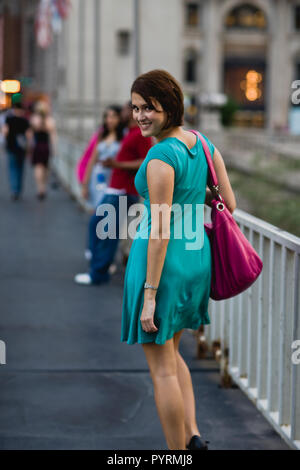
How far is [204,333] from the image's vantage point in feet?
21.9

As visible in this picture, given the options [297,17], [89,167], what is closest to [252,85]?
[297,17]

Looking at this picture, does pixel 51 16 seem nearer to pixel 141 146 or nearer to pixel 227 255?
pixel 141 146

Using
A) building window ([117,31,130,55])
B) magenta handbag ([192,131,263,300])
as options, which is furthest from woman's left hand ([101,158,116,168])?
building window ([117,31,130,55])

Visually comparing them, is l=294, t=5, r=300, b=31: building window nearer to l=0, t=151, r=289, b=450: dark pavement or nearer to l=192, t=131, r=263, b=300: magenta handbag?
l=0, t=151, r=289, b=450: dark pavement

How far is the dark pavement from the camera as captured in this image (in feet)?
15.9

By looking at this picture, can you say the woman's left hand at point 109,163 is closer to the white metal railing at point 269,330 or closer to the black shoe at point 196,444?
the white metal railing at point 269,330

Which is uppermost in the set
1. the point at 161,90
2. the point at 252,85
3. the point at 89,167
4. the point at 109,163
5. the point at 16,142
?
the point at 252,85

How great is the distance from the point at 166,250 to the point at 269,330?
1.27 meters

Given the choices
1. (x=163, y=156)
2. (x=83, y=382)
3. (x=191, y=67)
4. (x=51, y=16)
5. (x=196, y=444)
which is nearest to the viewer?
(x=163, y=156)

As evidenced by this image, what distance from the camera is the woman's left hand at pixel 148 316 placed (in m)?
3.91

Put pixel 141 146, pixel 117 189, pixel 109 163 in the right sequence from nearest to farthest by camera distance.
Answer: pixel 109 163 < pixel 141 146 < pixel 117 189

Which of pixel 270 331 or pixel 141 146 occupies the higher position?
pixel 141 146

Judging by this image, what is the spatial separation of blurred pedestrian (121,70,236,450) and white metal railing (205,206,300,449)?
0.65m

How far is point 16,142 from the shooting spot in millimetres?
17328
